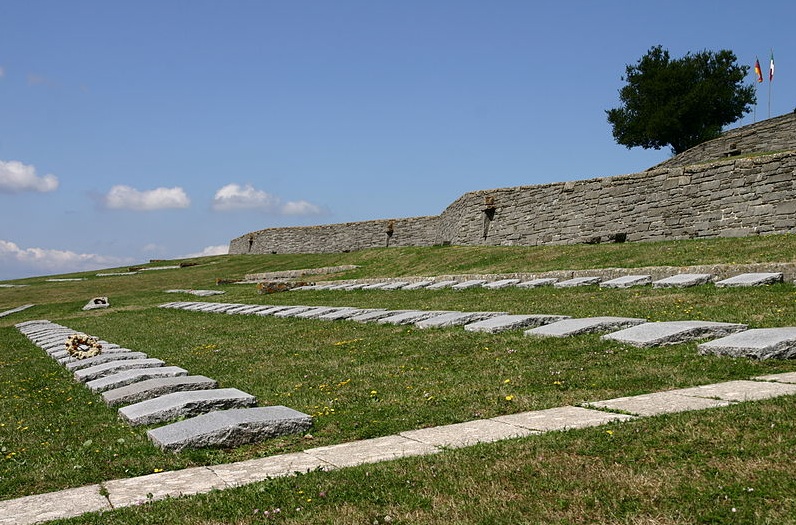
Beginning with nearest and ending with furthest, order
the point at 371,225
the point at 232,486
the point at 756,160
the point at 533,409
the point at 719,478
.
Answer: the point at 719,478
the point at 232,486
the point at 533,409
the point at 756,160
the point at 371,225

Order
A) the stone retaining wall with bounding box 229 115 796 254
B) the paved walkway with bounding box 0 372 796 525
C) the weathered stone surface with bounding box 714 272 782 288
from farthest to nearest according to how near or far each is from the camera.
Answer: the stone retaining wall with bounding box 229 115 796 254 → the weathered stone surface with bounding box 714 272 782 288 → the paved walkway with bounding box 0 372 796 525

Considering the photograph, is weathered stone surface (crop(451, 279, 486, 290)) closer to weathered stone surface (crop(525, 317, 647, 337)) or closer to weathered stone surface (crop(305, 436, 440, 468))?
weathered stone surface (crop(525, 317, 647, 337))

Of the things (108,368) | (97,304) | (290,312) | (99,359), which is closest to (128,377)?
(108,368)

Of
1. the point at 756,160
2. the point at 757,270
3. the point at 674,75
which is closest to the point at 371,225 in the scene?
the point at 674,75

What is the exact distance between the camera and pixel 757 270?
44.5ft

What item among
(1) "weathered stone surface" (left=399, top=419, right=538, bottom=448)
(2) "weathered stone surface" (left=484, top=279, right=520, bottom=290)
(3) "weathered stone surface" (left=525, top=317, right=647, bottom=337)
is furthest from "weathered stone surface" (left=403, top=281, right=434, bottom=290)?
(1) "weathered stone surface" (left=399, top=419, right=538, bottom=448)

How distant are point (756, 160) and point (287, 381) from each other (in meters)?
19.3

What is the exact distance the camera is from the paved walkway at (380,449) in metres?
4.41

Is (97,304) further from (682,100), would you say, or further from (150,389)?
(682,100)

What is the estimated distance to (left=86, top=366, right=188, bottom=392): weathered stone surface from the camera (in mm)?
8523

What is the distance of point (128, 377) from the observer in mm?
8586

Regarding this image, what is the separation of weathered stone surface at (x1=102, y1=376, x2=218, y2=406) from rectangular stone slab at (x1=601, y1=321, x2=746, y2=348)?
510cm

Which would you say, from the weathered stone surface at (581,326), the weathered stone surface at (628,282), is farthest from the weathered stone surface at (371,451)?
the weathered stone surface at (628,282)

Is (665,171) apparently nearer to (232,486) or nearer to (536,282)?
(536,282)
